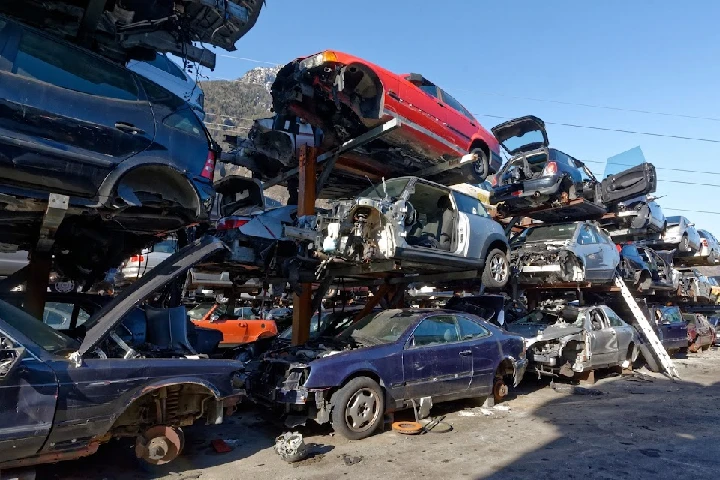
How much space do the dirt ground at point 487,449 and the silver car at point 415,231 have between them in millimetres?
2081

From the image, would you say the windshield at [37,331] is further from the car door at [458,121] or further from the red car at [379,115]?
the car door at [458,121]

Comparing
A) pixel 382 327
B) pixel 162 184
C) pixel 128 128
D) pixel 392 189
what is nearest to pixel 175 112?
pixel 128 128

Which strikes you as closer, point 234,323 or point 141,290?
point 141,290

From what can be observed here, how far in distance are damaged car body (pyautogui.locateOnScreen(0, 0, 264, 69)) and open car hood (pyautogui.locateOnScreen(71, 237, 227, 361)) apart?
2556mm

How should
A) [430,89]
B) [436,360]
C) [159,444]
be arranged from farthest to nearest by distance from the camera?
[430,89], [436,360], [159,444]

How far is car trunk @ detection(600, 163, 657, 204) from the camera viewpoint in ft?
39.0

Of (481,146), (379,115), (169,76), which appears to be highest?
(169,76)

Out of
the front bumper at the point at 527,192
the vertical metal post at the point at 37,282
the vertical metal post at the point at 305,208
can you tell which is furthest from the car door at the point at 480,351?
the vertical metal post at the point at 37,282

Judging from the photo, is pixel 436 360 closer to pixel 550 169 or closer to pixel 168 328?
pixel 168 328

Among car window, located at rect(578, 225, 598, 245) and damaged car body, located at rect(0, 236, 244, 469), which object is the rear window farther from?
car window, located at rect(578, 225, 598, 245)

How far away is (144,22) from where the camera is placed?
523cm

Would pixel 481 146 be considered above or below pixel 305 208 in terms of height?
above

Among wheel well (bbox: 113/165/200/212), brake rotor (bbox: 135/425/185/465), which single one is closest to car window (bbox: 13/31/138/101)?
wheel well (bbox: 113/165/200/212)

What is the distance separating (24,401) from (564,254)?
8807 mm
